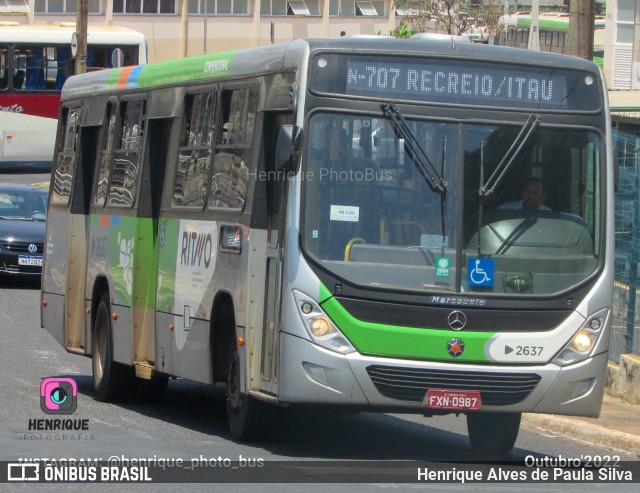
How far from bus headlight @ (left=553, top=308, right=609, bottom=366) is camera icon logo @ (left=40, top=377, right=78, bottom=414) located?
4433 millimetres

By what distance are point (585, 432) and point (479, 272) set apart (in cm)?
288

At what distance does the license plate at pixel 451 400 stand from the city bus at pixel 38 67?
29.9m

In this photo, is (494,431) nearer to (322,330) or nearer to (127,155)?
(322,330)

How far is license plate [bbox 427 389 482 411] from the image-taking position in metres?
9.27

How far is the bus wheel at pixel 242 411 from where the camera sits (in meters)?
10.0

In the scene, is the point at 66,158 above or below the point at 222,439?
above

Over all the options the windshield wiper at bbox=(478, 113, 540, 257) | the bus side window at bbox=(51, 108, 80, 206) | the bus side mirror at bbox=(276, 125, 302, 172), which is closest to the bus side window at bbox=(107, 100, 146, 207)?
the bus side window at bbox=(51, 108, 80, 206)

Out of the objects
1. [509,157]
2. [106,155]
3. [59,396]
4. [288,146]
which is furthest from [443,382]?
[106,155]

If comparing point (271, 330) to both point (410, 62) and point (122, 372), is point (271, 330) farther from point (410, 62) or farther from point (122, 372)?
point (122, 372)

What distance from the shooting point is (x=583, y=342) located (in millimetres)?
9586

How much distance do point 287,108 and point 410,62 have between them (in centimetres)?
90

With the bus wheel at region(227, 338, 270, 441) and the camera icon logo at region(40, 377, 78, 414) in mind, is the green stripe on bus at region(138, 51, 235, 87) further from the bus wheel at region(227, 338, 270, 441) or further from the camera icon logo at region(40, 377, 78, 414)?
the camera icon logo at region(40, 377, 78, 414)

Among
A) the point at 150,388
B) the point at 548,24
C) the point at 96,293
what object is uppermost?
the point at 548,24

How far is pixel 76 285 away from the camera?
1441 cm
